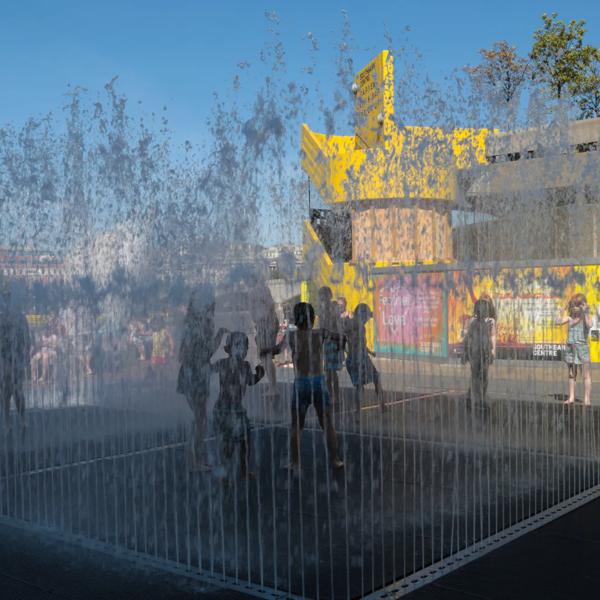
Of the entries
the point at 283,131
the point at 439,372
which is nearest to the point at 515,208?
the point at 439,372

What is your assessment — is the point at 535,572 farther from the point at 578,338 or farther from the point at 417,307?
the point at 578,338

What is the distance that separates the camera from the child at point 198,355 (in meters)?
5.60

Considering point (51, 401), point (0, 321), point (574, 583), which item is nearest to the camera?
point (574, 583)

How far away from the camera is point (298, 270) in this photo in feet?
19.3

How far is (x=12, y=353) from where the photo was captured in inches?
290

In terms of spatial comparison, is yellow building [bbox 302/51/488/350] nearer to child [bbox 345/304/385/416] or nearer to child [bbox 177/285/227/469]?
child [bbox 345/304/385/416]

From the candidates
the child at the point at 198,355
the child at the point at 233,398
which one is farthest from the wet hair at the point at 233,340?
the child at the point at 198,355

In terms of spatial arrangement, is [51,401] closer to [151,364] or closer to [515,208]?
[151,364]

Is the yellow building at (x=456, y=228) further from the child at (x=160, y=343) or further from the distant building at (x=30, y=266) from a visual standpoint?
the distant building at (x=30, y=266)

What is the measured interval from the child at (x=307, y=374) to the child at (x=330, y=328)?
12.2 inches

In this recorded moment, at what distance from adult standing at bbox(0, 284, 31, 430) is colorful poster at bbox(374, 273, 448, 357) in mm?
3536

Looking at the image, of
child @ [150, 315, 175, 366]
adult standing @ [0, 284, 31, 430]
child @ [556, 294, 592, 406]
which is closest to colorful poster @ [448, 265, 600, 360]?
child @ [150, 315, 175, 366]

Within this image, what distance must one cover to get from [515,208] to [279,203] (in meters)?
2.18

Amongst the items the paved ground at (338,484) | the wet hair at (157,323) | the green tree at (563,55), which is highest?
the green tree at (563,55)
